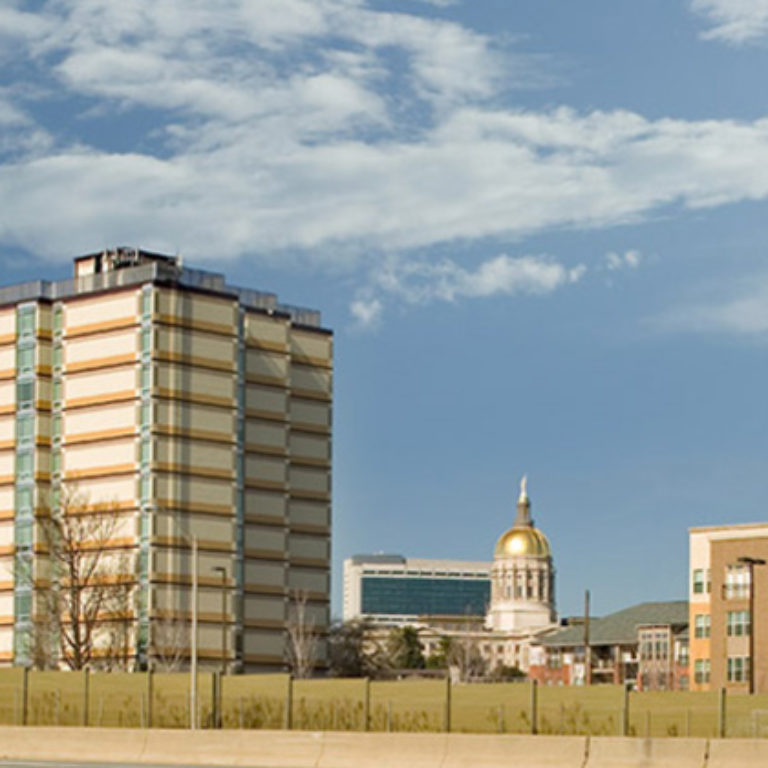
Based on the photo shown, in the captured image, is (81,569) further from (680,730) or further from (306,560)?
(680,730)

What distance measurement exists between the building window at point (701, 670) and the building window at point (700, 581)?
14.7 ft

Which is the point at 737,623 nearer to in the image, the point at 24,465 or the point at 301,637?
the point at 301,637

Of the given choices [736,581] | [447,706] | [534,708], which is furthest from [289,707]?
[736,581]

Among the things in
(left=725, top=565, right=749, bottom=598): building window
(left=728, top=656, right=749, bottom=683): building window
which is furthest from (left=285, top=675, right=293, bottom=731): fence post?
(left=728, top=656, right=749, bottom=683): building window

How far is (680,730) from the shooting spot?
52.2 metres

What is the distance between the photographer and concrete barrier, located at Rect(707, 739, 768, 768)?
143 ft

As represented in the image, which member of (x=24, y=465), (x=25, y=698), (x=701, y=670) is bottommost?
(x=701, y=670)

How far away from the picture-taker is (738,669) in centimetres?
11206

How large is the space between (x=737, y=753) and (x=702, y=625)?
76614mm

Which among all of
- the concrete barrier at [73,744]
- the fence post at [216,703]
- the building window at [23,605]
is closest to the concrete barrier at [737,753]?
the concrete barrier at [73,744]

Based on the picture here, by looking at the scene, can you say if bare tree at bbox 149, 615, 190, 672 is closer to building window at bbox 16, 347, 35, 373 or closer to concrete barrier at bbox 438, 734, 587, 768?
building window at bbox 16, 347, 35, 373

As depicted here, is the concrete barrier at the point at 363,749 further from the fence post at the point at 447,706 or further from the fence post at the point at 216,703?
the fence post at the point at 216,703

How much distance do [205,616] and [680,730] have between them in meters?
87.5

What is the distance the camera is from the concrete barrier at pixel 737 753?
4356 cm
